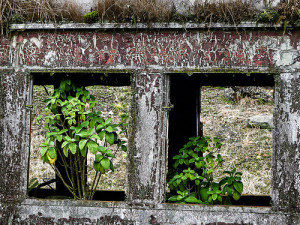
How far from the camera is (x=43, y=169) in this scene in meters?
10.2

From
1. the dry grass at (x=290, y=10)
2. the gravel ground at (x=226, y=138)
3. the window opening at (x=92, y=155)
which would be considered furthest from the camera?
the gravel ground at (x=226, y=138)

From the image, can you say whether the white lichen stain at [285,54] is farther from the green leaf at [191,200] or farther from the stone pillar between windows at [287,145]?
the green leaf at [191,200]

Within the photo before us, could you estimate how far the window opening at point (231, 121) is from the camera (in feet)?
18.6

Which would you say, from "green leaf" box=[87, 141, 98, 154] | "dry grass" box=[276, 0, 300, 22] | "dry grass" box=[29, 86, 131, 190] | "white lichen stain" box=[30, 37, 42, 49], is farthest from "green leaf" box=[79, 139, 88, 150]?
"dry grass" box=[29, 86, 131, 190]

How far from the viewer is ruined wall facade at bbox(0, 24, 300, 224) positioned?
3586 millimetres

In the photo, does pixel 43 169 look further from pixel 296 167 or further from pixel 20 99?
pixel 296 167

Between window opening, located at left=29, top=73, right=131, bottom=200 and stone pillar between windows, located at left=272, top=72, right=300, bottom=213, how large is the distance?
A: 1.62m

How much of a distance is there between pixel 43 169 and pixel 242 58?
313 inches

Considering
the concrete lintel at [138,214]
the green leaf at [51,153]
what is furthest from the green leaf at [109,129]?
the concrete lintel at [138,214]

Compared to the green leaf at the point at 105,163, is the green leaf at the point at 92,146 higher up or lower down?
higher up

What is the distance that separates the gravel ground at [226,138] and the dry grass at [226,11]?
550cm

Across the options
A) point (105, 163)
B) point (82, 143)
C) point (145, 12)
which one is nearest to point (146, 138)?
point (105, 163)

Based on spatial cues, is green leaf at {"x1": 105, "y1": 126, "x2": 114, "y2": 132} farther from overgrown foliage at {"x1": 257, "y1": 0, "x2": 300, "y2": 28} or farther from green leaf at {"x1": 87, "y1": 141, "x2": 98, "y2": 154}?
overgrown foliage at {"x1": 257, "y1": 0, "x2": 300, "y2": 28}

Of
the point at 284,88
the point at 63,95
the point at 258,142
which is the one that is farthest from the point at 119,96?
the point at 284,88
